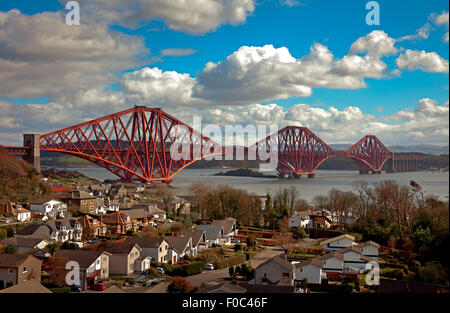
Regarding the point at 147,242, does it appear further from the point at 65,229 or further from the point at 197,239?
the point at 65,229

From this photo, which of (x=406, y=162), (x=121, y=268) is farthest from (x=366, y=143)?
(x=121, y=268)

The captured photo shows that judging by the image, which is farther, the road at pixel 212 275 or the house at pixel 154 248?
the house at pixel 154 248

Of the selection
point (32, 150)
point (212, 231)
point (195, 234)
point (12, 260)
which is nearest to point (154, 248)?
point (195, 234)

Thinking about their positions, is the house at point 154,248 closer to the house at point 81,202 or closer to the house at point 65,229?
the house at point 65,229

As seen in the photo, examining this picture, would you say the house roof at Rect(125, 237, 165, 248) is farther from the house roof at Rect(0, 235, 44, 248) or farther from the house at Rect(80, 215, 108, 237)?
the house at Rect(80, 215, 108, 237)

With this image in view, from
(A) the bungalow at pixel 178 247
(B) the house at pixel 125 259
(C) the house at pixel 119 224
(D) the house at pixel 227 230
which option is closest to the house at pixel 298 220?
(D) the house at pixel 227 230

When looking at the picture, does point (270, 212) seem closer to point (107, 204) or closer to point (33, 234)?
point (107, 204)
